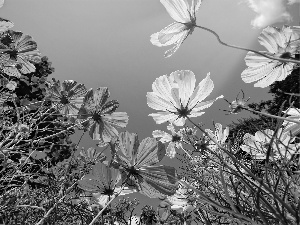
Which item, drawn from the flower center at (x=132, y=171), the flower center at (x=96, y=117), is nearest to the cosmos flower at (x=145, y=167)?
the flower center at (x=132, y=171)

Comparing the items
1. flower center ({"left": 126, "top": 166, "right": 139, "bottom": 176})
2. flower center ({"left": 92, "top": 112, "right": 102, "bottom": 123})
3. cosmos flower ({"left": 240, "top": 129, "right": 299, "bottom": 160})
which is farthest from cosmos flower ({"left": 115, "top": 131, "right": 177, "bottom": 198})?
flower center ({"left": 92, "top": 112, "right": 102, "bottom": 123})

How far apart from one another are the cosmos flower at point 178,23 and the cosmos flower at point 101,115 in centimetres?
53

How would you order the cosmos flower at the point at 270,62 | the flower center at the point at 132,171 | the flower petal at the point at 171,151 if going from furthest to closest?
the flower petal at the point at 171,151, the flower center at the point at 132,171, the cosmos flower at the point at 270,62

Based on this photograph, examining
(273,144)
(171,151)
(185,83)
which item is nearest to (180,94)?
(185,83)

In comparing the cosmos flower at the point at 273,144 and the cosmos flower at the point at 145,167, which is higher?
the cosmos flower at the point at 273,144

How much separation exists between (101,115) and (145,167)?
464mm

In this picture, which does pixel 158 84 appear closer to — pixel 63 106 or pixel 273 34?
pixel 273 34

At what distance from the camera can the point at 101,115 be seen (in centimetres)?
126

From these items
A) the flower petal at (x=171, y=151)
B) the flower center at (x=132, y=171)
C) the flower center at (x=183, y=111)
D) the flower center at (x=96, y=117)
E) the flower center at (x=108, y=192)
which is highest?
the flower center at (x=183, y=111)

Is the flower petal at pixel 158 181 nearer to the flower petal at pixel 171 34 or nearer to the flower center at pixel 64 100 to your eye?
the flower petal at pixel 171 34

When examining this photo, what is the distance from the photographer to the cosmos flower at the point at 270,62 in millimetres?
613

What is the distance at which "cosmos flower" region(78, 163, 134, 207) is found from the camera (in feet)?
2.93

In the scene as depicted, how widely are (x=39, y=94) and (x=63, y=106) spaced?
19.3 feet

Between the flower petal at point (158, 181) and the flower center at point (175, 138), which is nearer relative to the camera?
the flower petal at point (158, 181)
